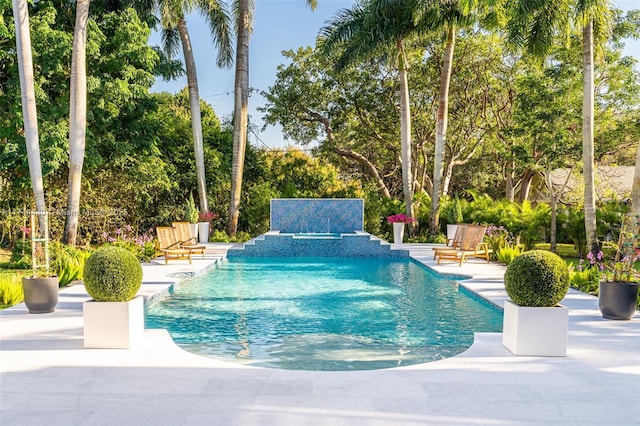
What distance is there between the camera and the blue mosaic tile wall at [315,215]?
67.0 feet

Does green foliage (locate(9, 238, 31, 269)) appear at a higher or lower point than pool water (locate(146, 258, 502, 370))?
higher

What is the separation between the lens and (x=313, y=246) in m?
16.5

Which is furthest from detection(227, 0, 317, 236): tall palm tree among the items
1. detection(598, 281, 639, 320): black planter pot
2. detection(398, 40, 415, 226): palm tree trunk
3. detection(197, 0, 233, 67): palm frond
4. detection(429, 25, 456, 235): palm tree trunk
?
detection(598, 281, 639, 320): black planter pot

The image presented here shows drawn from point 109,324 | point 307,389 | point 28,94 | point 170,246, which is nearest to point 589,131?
point 170,246

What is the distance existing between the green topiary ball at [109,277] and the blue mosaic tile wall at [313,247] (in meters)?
10.6

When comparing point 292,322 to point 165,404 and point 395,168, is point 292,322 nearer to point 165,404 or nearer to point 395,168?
point 165,404

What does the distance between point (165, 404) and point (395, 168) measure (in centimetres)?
2442

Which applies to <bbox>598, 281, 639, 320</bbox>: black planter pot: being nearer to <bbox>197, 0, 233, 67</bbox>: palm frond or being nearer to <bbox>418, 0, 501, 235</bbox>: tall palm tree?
<bbox>418, 0, 501, 235</bbox>: tall palm tree

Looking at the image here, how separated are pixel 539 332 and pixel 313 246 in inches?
455

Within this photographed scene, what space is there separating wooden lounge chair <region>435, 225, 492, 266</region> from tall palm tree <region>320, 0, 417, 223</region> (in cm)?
585

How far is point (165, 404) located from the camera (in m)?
3.88

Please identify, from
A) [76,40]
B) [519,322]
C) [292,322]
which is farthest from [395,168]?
[519,322]

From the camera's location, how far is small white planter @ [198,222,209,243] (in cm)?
1831

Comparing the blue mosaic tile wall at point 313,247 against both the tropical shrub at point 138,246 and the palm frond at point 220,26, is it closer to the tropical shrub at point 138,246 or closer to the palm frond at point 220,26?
the tropical shrub at point 138,246
